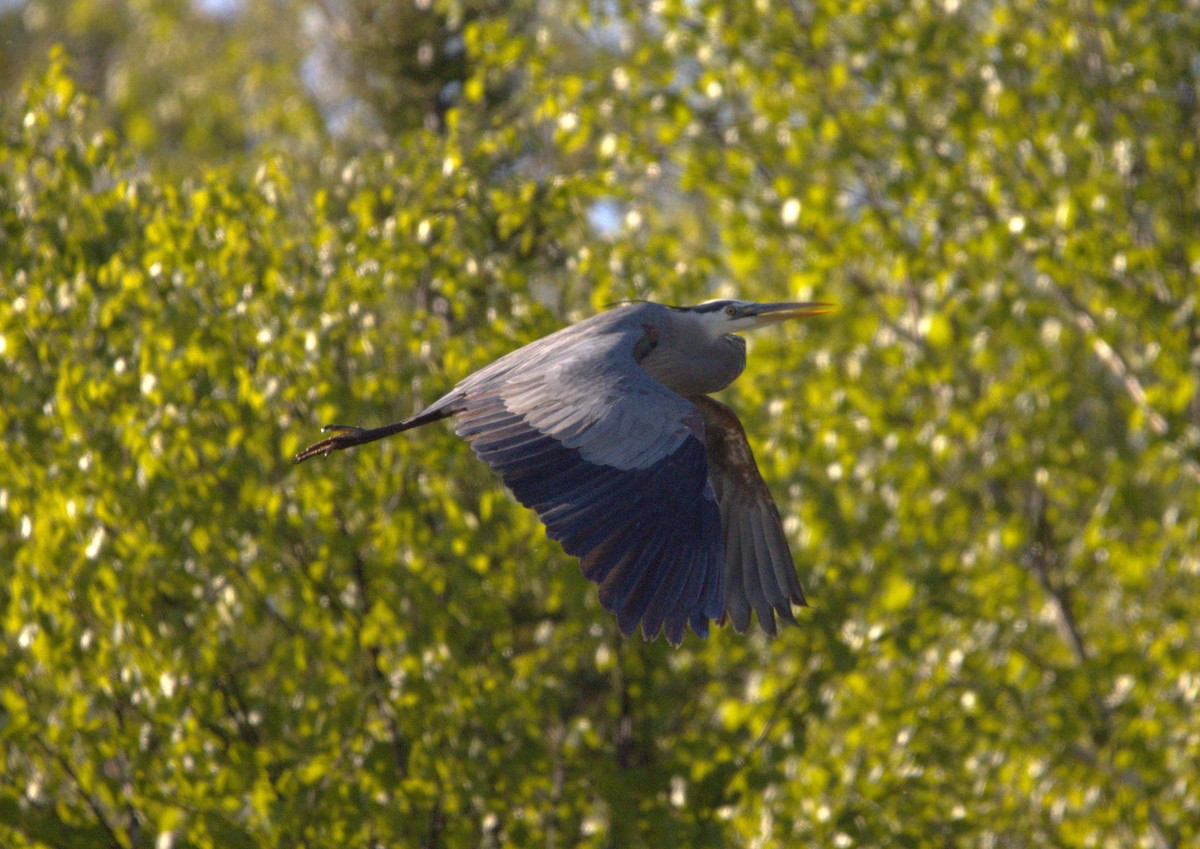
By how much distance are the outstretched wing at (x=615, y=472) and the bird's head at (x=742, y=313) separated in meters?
0.93

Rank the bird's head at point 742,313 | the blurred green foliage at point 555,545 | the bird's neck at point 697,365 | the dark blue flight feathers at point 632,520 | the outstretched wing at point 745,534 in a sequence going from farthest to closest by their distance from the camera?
the blurred green foliage at point 555,545 → the bird's head at point 742,313 → the bird's neck at point 697,365 → the outstretched wing at point 745,534 → the dark blue flight feathers at point 632,520

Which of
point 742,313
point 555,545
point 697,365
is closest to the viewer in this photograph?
point 697,365

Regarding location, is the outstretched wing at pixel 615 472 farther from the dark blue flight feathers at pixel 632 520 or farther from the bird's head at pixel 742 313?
the bird's head at pixel 742 313

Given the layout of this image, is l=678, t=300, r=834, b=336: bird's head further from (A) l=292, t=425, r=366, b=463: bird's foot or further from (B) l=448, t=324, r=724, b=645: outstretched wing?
(A) l=292, t=425, r=366, b=463: bird's foot

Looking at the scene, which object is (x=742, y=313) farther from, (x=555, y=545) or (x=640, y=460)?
(x=640, y=460)

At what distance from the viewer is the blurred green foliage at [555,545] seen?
6.73m

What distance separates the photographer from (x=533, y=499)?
195 inches

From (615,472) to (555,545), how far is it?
2.13 m

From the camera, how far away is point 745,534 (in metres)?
6.03

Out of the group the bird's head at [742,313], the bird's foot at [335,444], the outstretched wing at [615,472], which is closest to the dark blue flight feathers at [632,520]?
the outstretched wing at [615,472]

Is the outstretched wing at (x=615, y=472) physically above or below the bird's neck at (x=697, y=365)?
above

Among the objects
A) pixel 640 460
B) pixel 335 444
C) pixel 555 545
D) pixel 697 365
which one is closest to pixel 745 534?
pixel 697 365

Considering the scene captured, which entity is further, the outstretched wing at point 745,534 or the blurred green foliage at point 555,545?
the blurred green foliage at point 555,545

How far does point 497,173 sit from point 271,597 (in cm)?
342
